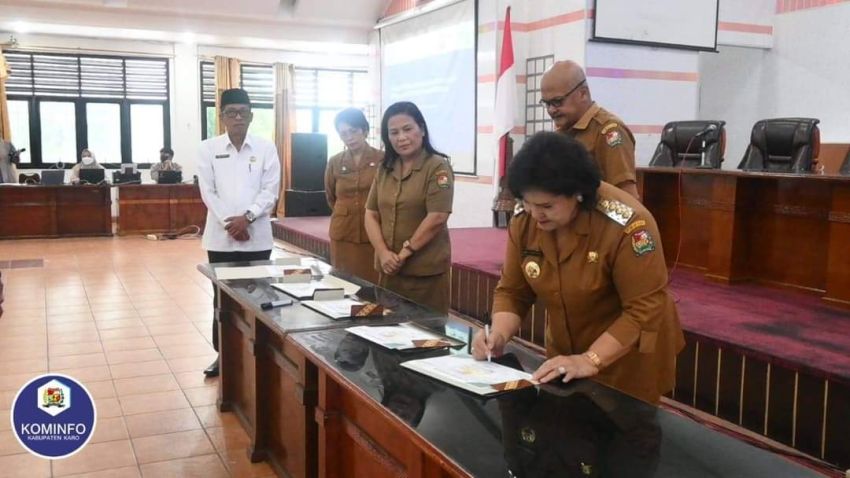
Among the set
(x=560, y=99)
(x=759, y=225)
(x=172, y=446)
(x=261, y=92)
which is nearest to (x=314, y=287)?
(x=172, y=446)

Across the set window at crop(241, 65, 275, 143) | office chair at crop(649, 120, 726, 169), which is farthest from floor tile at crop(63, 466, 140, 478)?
window at crop(241, 65, 275, 143)

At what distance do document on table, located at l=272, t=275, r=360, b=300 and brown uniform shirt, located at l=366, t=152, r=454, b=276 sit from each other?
248 millimetres

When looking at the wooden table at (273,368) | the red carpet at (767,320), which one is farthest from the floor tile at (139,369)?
the red carpet at (767,320)

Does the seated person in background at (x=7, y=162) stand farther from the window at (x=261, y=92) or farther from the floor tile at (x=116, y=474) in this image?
the floor tile at (x=116, y=474)

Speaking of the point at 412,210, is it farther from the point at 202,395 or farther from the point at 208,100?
the point at 208,100

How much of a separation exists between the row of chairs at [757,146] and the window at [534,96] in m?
1.51

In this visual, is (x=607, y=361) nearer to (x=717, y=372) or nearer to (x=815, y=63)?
(x=717, y=372)

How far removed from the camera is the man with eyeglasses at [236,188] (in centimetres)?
368

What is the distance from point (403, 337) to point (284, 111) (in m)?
11.1

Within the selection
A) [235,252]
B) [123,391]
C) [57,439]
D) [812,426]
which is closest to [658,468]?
[812,426]

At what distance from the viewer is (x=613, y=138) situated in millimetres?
2594

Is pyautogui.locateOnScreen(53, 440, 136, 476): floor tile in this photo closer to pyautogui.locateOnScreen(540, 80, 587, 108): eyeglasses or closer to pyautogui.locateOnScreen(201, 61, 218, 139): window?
pyautogui.locateOnScreen(540, 80, 587, 108): eyeglasses

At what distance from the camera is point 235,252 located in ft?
12.4

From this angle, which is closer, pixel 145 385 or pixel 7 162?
pixel 145 385
